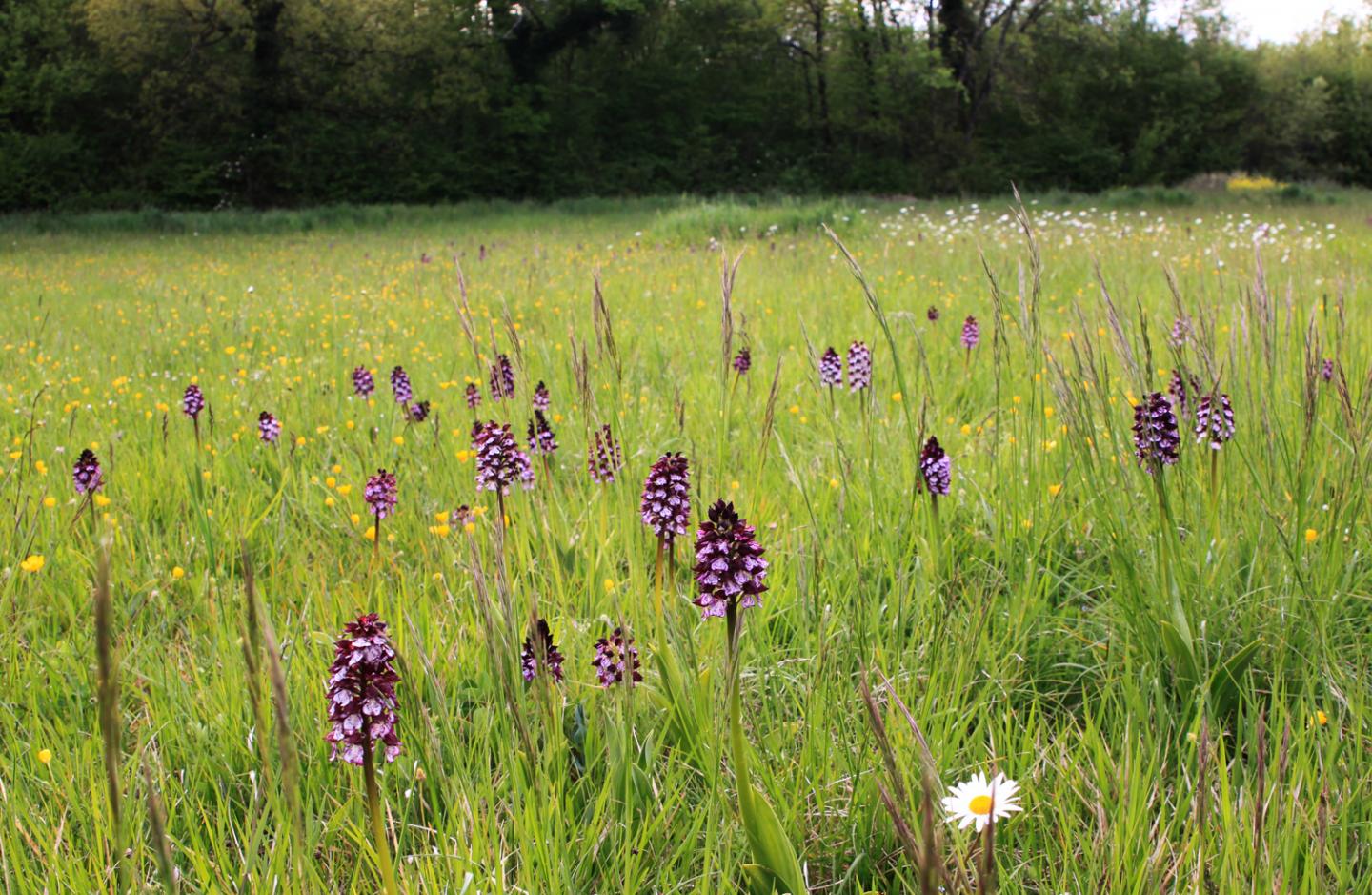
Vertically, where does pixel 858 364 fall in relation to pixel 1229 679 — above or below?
above

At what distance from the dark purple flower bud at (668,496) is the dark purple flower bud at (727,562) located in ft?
1.27

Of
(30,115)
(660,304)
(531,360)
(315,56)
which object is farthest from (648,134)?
(531,360)

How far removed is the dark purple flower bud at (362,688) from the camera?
108 centimetres

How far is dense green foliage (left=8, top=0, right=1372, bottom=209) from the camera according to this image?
24.3 metres

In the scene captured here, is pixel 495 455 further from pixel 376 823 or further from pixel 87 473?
pixel 87 473

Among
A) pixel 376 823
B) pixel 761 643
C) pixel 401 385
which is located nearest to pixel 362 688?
pixel 376 823

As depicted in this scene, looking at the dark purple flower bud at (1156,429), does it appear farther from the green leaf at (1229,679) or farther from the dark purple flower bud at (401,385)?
the dark purple flower bud at (401,385)

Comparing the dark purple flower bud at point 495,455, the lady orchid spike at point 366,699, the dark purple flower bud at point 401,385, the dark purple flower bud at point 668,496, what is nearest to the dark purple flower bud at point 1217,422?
the dark purple flower bud at point 668,496

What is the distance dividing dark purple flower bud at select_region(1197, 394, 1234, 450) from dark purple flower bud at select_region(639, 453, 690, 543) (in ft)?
4.01

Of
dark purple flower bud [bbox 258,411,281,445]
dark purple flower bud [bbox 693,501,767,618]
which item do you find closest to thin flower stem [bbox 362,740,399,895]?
dark purple flower bud [bbox 693,501,767,618]

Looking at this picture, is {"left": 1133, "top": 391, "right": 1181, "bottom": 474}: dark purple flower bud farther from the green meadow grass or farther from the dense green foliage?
the dense green foliage

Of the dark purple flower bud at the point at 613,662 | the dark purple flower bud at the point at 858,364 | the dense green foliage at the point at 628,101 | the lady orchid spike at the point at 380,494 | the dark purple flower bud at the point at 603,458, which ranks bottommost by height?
the dark purple flower bud at the point at 613,662

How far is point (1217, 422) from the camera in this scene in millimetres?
2107

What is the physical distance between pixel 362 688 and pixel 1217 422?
1909mm
